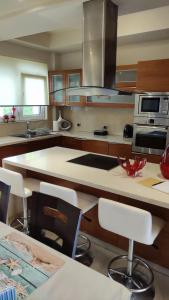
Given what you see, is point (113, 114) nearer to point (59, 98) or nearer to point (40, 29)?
point (59, 98)

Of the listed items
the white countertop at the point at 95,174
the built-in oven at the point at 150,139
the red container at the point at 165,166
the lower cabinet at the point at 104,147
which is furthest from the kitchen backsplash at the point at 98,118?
the red container at the point at 165,166

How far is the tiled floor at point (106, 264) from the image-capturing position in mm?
1801

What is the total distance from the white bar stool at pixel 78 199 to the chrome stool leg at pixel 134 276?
0.30 metres

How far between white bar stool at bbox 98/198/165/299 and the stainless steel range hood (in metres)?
1.08

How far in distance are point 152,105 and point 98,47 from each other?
140 centimetres

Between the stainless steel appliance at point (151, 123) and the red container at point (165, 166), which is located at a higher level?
the stainless steel appliance at point (151, 123)

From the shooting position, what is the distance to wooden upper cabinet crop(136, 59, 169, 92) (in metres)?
3.08

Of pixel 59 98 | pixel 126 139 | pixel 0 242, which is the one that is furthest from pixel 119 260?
pixel 59 98

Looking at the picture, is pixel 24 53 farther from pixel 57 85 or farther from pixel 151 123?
pixel 151 123

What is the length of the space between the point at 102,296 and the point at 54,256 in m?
0.30

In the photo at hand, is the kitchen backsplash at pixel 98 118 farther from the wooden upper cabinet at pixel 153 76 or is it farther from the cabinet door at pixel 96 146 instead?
the wooden upper cabinet at pixel 153 76

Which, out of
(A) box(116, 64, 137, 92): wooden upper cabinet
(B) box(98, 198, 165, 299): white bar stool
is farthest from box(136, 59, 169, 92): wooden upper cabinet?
(B) box(98, 198, 165, 299): white bar stool

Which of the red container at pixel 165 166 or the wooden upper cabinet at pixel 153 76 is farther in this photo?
the wooden upper cabinet at pixel 153 76

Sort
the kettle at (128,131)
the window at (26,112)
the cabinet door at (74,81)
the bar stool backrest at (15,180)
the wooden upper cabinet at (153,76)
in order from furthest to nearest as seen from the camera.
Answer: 1. the cabinet door at (74,81)
2. the window at (26,112)
3. the kettle at (128,131)
4. the wooden upper cabinet at (153,76)
5. the bar stool backrest at (15,180)
